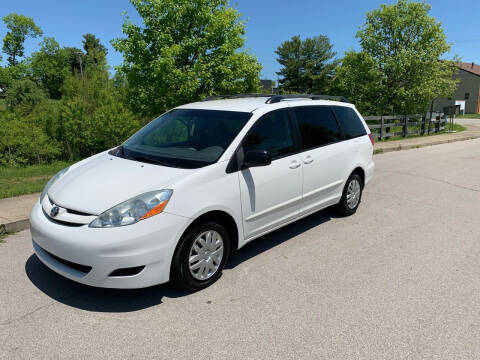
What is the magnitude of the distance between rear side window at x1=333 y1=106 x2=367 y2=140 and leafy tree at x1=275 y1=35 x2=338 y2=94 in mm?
54804

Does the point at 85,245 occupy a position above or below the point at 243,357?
above

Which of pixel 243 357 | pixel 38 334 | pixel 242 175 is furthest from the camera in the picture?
pixel 242 175

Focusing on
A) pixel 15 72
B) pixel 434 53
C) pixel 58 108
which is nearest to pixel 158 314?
pixel 58 108

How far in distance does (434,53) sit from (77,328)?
22643 millimetres

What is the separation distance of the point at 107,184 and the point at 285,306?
75.9 inches

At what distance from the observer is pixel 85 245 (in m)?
2.94

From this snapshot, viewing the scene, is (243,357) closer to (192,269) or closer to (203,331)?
(203,331)

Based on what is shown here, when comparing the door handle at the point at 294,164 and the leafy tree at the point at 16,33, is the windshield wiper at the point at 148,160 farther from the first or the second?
the leafy tree at the point at 16,33

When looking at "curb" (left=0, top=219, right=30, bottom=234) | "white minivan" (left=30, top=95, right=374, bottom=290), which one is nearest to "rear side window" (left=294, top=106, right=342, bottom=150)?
"white minivan" (left=30, top=95, right=374, bottom=290)

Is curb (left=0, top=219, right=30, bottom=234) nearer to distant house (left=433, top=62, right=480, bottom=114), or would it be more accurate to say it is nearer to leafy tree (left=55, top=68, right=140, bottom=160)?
leafy tree (left=55, top=68, right=140, bottom=160)

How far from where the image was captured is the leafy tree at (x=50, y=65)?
6981 cm

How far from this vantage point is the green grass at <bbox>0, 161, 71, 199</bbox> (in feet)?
21.4

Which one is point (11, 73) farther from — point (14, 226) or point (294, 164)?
point (294, 164)

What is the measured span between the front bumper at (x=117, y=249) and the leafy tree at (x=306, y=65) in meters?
58.1
